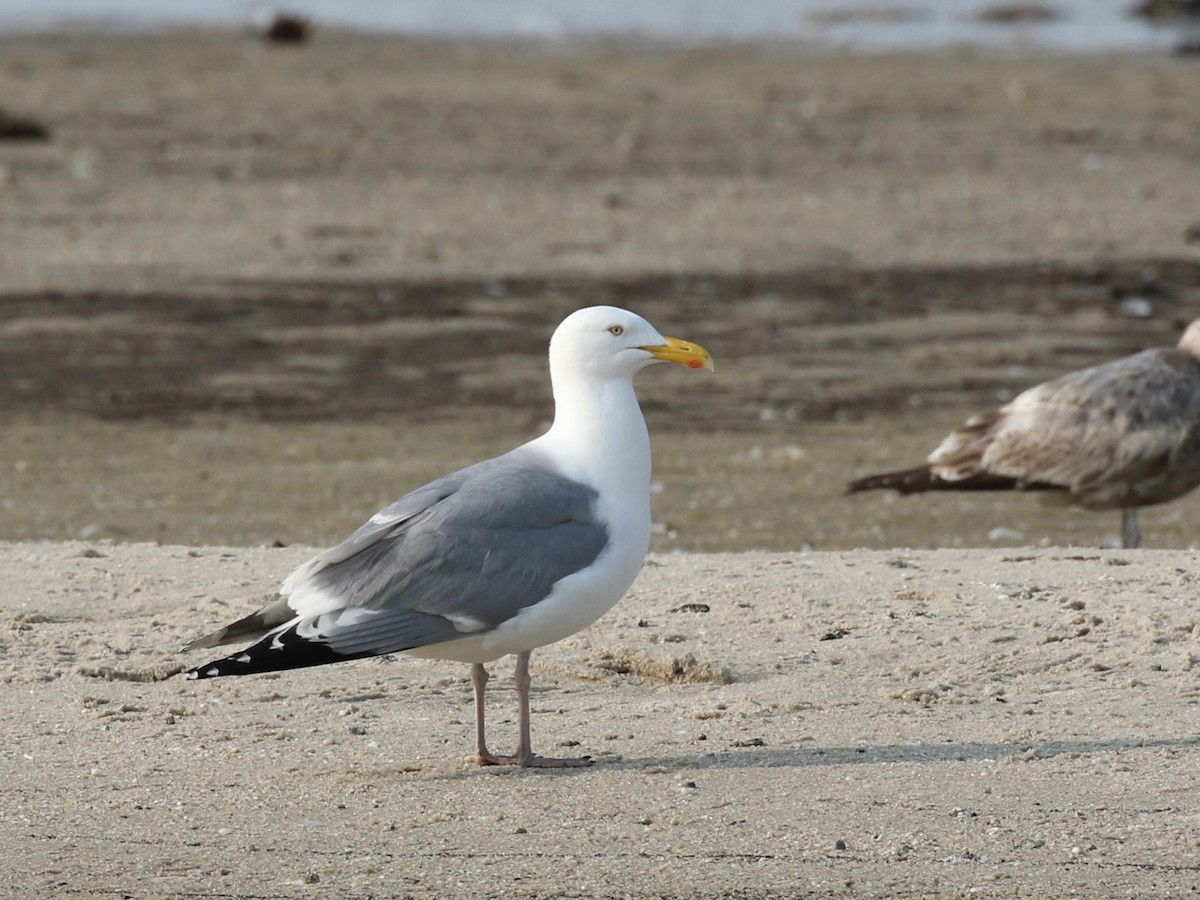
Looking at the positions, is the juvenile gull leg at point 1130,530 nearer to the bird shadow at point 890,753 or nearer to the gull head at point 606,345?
the bird shadow at point 890,753

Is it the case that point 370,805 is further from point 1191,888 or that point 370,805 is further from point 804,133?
point 804,133

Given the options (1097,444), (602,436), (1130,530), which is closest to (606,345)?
(602,436)

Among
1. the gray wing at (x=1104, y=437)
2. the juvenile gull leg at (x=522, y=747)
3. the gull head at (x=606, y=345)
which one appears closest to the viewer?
the juvenile gull leg at (x=522, y=747)

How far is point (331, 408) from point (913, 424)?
3276mm

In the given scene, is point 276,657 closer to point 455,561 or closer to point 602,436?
point 455,561

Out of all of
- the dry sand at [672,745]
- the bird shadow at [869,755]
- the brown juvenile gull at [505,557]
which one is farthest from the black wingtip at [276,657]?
the bird shadow at [869,755]

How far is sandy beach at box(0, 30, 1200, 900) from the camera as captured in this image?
4.90 meters

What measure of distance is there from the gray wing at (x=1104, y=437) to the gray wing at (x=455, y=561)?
13.7ft

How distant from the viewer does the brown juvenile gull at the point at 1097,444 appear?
878 centimetres

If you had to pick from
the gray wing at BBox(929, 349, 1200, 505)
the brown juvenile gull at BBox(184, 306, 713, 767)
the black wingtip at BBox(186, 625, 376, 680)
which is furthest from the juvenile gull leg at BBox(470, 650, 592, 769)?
the gray wing at BBox(929, 349, 1200, 505)

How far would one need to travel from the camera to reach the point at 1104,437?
29.0 ft

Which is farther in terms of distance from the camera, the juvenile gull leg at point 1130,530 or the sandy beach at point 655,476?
the juvenile gull leg at point 1130,530

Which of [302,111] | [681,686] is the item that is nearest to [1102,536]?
[681,686]

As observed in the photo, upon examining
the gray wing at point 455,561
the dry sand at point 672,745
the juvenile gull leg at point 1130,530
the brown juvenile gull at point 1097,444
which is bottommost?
the juvenile gull leg at point 1130,530
